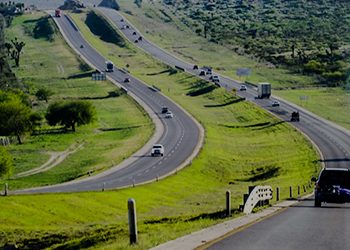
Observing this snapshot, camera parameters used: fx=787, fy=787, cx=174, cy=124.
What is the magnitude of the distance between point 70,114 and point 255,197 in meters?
74.8

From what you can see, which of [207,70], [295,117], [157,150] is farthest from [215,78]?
[157,150]

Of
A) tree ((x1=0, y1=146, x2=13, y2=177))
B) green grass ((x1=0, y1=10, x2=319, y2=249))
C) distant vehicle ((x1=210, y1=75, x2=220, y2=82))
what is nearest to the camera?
green grass ((x1=0, y1=10, x2=319, y2=249))

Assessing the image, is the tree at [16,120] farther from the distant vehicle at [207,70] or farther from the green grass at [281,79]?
the distant vehicle at [207,70]

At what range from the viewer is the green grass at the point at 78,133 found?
70812mm

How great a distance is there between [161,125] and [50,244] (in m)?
76.9

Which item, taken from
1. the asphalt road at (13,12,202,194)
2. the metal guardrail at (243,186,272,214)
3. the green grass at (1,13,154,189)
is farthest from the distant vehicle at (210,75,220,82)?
the metal guardrail at (243,186,272,214)

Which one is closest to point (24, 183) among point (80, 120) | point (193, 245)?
point (80, 120)

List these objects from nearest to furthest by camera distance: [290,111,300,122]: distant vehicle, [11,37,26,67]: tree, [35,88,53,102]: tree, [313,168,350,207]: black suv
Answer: [313,168,350,207]: black suv < [290,111,300,122]: distant vehicle < [35,88,53,102]: tree < [11,37,26,67]: tree

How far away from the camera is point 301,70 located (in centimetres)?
16125

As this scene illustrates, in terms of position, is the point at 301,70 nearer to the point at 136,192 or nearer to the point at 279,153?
the point at 279,153

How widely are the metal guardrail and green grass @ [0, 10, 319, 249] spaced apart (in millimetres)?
1116

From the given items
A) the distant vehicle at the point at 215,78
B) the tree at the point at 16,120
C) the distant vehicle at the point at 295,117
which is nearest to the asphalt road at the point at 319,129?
the distant vehicle at the point at 295,117

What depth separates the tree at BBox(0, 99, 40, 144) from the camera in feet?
304

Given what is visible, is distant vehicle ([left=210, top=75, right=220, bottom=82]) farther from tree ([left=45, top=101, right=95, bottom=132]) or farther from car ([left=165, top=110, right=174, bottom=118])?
tree ([left=45, top=101, right=95, bottom=132])
